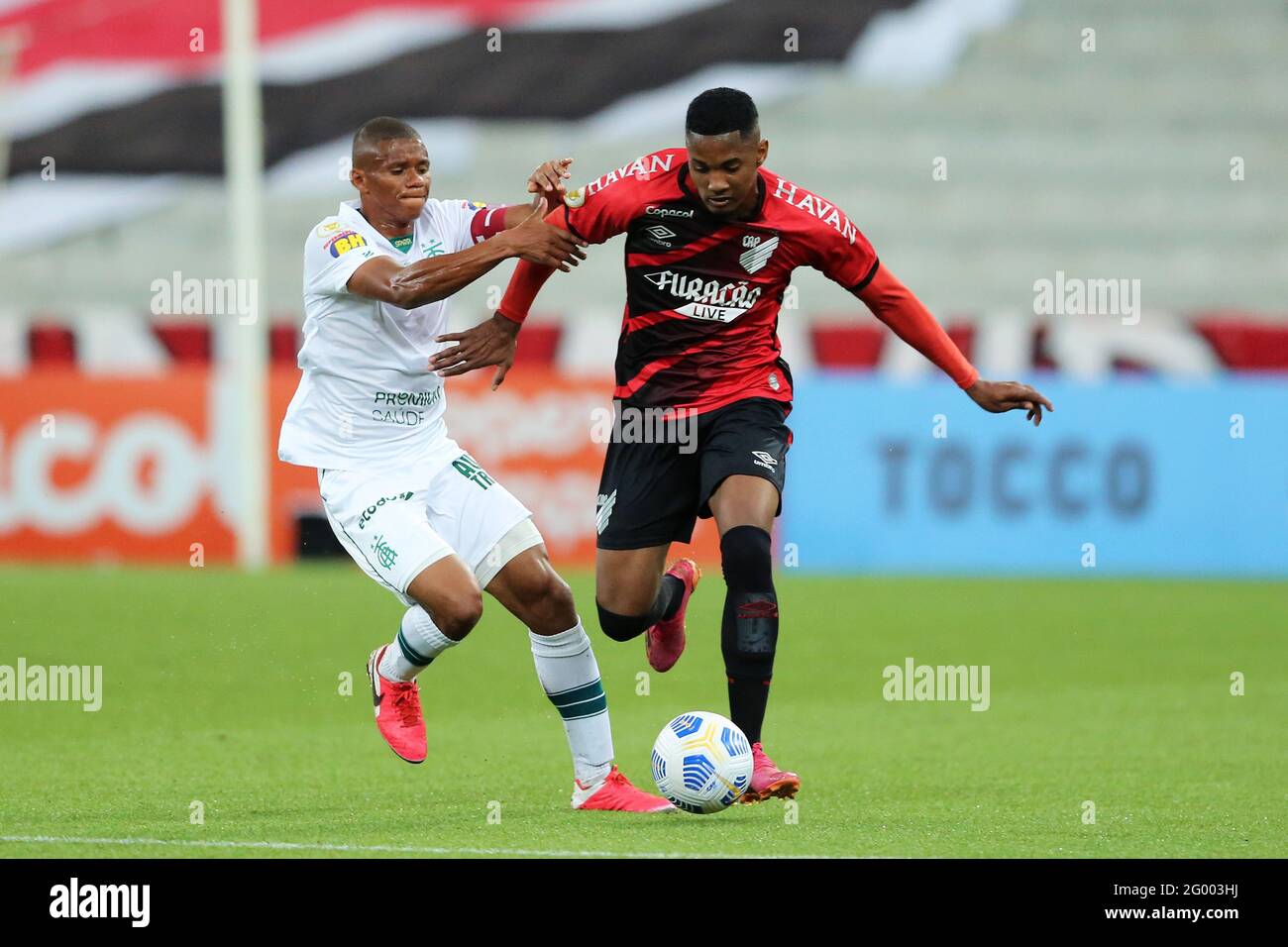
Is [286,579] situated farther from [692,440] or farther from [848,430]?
[692,440]

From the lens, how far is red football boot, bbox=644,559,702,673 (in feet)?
26.2

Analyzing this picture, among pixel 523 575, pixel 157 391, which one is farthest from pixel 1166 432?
pixel 523 575

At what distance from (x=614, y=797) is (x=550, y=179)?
211 centimetres

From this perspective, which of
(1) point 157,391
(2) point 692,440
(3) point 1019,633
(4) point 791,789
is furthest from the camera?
(1) point 157,391

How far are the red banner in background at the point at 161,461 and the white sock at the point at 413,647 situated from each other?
9412 millimetres

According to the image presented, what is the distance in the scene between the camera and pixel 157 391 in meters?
17.1

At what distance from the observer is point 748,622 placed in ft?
22.1

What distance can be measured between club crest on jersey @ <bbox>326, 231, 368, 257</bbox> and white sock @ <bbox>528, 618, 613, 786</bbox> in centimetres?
148

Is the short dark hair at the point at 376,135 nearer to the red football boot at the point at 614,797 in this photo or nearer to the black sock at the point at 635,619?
the black sock at the point at 635,619

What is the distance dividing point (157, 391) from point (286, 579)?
7.21 feet

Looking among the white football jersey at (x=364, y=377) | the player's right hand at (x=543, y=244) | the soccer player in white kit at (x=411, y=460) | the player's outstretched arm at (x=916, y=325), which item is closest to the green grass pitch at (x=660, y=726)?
the soccer player in white kit at (x=411, y=460)

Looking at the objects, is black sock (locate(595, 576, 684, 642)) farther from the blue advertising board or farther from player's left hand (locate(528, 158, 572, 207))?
the blue advertising board

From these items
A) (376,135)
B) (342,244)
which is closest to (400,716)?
(342,244)
